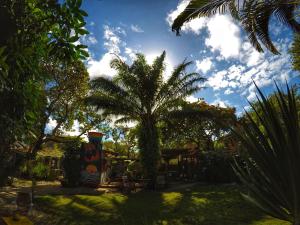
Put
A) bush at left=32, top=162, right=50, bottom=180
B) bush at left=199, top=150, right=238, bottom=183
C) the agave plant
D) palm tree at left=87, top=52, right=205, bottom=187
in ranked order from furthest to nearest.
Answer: bush at left=32, top=162, right=50, bottom=180 < bush at left=199, top=150, right=238, bottom=183 < palm tree at left=87, top=52, right=205, bottom=187 < the agave plant

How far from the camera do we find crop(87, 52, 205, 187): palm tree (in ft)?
60.1

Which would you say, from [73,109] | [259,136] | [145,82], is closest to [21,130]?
[259,136]

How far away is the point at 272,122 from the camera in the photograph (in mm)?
2756

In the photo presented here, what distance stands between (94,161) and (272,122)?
1762 cm

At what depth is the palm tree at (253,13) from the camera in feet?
26.2

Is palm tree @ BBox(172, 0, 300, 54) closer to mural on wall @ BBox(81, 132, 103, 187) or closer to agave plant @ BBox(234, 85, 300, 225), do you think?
agave plant @ BBox(234, 85, 300, 225)

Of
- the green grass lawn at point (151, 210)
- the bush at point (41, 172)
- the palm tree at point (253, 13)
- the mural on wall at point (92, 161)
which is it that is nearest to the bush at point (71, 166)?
the mural on wall at point (92, 161)

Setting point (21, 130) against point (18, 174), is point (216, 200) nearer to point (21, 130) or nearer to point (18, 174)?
point (21, 130)

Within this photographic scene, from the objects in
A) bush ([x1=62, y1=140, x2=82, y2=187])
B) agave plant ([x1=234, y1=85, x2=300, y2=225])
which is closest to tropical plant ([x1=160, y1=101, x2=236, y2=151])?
bush ([x1=62, y1=140, x2=82, y2=187])

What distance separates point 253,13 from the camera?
26.3 ft

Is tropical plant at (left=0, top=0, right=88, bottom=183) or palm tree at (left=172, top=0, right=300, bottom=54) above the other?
palm tree at (left=172, top=0, right=300, bottom=54)

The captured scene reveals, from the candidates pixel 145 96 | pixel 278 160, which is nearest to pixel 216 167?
pixel 145 96

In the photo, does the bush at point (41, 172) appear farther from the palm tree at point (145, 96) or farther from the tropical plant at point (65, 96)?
the palm tree at point (145, 96)

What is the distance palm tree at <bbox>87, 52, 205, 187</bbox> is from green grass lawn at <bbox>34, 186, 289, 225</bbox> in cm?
475
